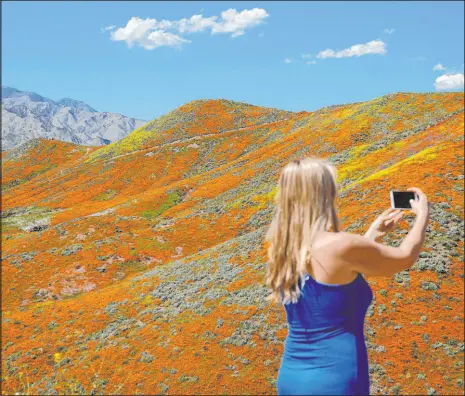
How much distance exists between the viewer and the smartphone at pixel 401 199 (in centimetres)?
473

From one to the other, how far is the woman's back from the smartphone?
149 cm

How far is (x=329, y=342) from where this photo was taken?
3670mm

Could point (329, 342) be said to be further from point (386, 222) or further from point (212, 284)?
point (212, 284)

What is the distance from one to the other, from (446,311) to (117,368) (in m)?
13.6

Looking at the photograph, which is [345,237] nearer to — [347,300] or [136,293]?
[347,300]

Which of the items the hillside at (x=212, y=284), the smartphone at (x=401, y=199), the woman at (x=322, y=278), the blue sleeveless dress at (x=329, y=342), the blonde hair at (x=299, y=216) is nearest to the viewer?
the woman at (x=322, y=278)

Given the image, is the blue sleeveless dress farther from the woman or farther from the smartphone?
the smartphone

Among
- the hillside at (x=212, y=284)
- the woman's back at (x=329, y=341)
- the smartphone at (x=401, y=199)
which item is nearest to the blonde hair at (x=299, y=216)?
the woman's back at (x=329, y=341)

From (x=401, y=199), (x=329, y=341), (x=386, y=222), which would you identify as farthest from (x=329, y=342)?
(x=401, y=199)

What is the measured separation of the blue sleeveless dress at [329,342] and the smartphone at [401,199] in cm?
147

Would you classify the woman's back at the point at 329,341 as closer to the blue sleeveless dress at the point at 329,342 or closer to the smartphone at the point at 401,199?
the blue sleeveless dress at the point at 329,342

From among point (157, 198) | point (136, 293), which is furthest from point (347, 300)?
point (157, 198)

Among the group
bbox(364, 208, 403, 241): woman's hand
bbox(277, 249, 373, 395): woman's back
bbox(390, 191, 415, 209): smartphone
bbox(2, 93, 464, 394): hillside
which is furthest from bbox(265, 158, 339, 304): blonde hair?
bbox(2, 93, 464, 394): hillside

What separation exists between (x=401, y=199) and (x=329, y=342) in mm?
2059
